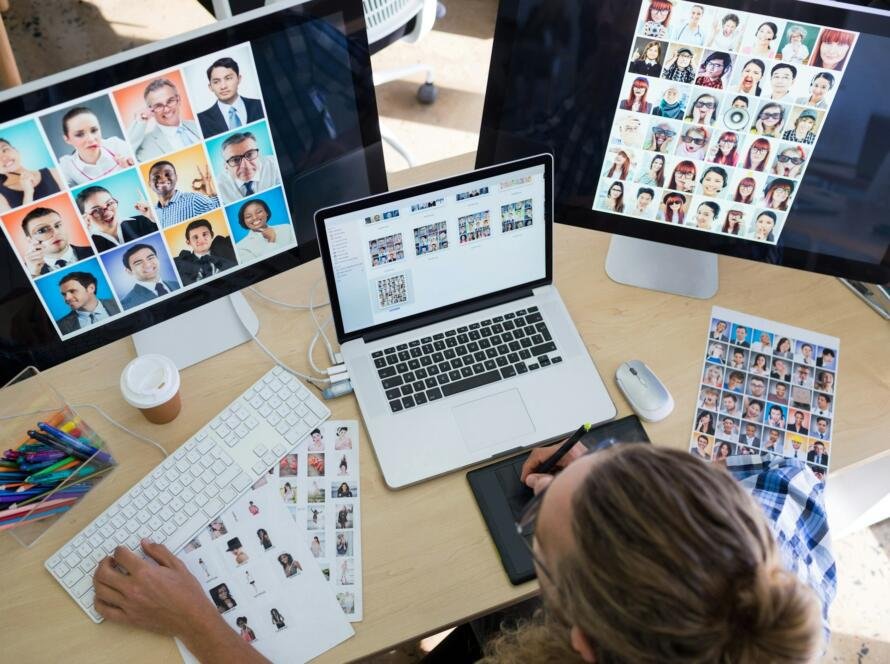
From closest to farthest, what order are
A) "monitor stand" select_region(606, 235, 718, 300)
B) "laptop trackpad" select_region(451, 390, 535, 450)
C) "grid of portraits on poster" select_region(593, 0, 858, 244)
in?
"grid of portraits on poster" select_region(593, 0, 858, 244), "laptop trackpad" select_region(451, 390, 535, 450), "monitor stand" select_region(606, 235, 718, 300)

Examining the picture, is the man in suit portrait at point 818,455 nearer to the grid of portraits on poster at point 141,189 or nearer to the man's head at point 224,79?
the grid of portraits on poster at point 141,189

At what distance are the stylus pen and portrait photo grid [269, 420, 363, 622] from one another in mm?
258

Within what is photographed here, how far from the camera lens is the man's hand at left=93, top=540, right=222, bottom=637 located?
943mm

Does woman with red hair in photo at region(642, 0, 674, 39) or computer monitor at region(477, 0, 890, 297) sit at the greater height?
woman with red hair in photo at region(642, 0, 674, 39)

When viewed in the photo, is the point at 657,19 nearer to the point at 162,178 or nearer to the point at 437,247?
the point at 437,247

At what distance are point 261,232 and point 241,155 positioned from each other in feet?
0.40

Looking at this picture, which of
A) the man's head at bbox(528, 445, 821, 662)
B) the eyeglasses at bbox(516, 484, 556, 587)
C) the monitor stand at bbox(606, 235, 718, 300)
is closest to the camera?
the man's head at bbox(528, 445, 821, 662)

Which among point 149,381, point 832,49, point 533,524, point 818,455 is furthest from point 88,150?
point 818,455

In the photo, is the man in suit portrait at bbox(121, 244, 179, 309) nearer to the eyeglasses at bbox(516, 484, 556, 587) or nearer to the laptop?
the laptop

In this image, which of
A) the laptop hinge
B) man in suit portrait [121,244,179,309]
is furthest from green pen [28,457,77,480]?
the laptop hinge

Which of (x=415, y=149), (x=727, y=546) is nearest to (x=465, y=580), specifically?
(x=727, y=546)

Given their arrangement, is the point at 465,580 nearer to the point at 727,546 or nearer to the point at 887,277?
the point at 727,546

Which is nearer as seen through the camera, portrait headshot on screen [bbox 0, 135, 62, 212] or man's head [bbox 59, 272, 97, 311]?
portrait headshot on screen [bbox 0, 135, 62, 212]

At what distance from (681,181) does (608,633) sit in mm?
685
